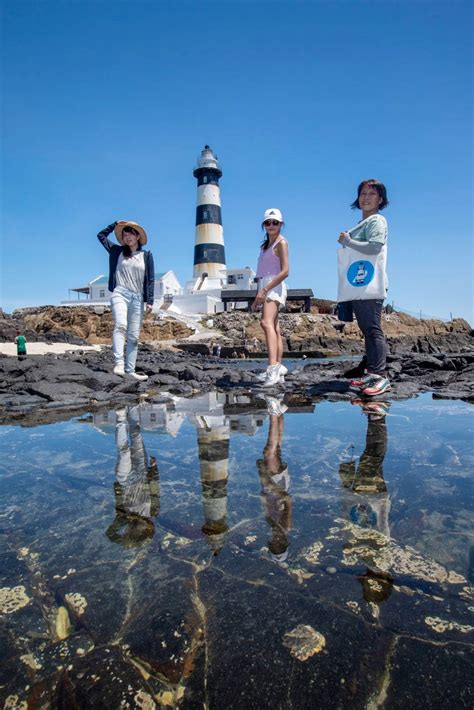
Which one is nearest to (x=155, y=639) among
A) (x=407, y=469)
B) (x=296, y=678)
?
(x=296, y=678)

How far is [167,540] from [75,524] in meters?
0.40

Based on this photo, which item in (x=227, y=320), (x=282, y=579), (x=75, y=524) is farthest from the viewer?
(x=227, y=320)

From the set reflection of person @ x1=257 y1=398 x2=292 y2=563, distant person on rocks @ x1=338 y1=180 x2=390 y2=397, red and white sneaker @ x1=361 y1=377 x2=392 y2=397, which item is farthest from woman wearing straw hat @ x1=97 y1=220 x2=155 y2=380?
reflection of person @ x1=257 y1=398 x2=292 y2=563

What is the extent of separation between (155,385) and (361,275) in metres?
3.53

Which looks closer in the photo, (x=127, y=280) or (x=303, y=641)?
(x=303, y=641)

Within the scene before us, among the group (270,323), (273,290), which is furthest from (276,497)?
(273,290)

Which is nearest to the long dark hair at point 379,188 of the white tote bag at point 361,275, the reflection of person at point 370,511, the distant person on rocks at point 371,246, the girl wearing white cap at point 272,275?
the distant person on rocks at point 371,246

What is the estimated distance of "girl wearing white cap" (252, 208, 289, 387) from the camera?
540cm

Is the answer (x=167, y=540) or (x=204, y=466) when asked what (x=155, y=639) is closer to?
(x=167, y=540)

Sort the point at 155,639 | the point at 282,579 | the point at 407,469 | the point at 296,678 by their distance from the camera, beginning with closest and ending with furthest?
the point at 296,678 → the point at 155,639 → the point at 282,579 → the point at 407,469

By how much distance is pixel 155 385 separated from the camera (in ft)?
20.7

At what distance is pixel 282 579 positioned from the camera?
1.12m

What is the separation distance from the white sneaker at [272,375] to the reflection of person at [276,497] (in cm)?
312

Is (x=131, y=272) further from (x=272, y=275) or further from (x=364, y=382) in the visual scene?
(x=364, y=382)
